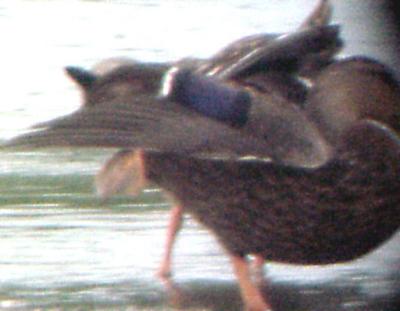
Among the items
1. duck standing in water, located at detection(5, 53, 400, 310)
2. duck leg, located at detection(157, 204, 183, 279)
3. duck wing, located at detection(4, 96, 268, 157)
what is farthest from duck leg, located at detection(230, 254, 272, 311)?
duck wing, located at detection(4, 96, 268, 157)

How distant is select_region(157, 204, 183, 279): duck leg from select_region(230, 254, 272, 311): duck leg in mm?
320

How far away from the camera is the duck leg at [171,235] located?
580cm

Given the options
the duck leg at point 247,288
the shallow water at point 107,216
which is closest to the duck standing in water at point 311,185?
the duck leg at point 247,288

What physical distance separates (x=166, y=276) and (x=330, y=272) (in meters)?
0.65

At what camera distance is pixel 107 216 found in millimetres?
6426

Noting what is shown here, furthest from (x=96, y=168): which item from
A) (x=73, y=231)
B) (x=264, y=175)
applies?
(x=264, y=175)

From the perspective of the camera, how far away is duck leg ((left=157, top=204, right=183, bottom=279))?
580cm

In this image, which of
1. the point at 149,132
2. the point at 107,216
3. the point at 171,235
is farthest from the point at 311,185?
the point at 107,216

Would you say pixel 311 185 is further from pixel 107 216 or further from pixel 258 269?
pixel 107 216

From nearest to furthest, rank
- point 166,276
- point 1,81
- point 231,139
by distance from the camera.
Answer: point 231,139 → point 166,276 → point 1,81

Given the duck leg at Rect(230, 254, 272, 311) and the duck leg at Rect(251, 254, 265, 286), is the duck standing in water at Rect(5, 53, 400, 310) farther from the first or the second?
the duck leg at Rect(251, 254, 265, 286)

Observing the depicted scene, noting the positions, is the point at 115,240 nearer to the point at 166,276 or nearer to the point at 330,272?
the point at 166,276

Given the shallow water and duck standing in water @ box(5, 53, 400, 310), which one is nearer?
duck standing in water @ box(5, 53, 400, 310)

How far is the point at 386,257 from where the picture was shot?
5996mm
